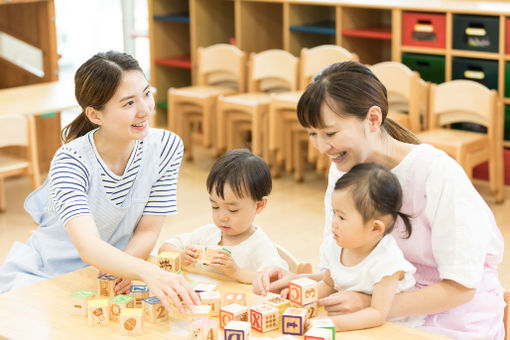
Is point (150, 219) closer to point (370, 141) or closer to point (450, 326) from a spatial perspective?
point (370, 141)

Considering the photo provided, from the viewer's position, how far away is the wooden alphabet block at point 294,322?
1.60 meters

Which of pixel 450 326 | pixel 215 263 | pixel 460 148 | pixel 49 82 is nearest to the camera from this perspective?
pixel 450 326

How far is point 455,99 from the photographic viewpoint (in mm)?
4418

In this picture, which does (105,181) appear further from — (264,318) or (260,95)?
(260,95)

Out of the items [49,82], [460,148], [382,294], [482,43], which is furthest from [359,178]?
[49,82]

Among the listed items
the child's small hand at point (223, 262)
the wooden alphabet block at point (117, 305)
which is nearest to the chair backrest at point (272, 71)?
the child's small hand at point (223, 262)

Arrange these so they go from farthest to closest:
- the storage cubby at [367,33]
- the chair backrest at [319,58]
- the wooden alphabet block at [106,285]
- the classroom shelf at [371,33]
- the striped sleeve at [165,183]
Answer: the storage cubby at [367,33] → the classroom shelf at [371,33] → the chair backrest at [319,58] → the striped sleeve at [165,183] → the wooden alphabet block at [106,285]

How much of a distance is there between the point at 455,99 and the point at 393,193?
2.88m

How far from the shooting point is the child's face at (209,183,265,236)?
86.3 inches

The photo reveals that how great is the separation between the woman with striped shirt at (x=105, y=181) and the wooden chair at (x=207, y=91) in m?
3.10

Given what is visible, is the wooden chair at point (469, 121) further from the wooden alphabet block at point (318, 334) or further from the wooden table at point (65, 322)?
the wooden alphabet block at point (318, 334)

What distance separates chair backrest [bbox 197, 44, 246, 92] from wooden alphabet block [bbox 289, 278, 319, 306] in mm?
3800

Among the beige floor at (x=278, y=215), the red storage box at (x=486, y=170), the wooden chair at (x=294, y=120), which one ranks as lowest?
the beige floor at (x=278, y=215)

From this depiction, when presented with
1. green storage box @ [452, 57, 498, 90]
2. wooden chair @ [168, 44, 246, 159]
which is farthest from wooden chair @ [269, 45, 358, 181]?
green storage box @ [452, 57, 498, 90]
